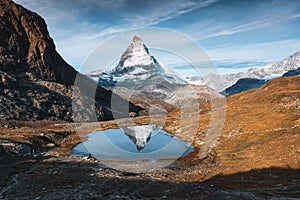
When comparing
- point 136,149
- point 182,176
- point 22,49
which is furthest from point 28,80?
point 182,176

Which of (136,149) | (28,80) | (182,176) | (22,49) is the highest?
(22,49)

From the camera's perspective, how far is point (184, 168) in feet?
177

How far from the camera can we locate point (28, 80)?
167 metres

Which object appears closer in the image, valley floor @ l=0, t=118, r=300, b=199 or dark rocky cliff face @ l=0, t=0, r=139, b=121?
valley floor @ l=0, t=118, r=300, b=199

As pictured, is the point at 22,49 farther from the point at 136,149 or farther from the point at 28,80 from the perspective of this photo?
the point at 136,149

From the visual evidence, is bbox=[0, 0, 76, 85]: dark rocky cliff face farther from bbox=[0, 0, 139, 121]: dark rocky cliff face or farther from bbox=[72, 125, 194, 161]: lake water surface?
bbox=[72, 125, 194, 161]: lake water surface

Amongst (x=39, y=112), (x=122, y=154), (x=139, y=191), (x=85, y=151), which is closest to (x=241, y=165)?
(x=139, y=191)

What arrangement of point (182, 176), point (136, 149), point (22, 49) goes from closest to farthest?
point (182, 176)
point (136, 149)
point (22, 49)

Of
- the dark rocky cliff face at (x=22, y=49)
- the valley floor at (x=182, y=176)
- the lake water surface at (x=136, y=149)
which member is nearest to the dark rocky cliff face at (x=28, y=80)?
the dark rocky cliff face at (x=22, y=49)

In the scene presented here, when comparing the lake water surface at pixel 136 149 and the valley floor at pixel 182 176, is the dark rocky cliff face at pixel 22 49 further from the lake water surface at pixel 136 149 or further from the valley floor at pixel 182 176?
the valley floor at pixel 182 176

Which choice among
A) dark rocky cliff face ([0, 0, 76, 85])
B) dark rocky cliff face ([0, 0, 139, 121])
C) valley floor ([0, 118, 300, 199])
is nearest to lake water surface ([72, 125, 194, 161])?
valley floor ([0, 118, 300, 199])

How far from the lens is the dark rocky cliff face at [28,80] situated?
14150 centimetres

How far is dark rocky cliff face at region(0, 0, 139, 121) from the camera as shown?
5571 inches

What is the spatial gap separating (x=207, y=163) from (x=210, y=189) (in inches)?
685
